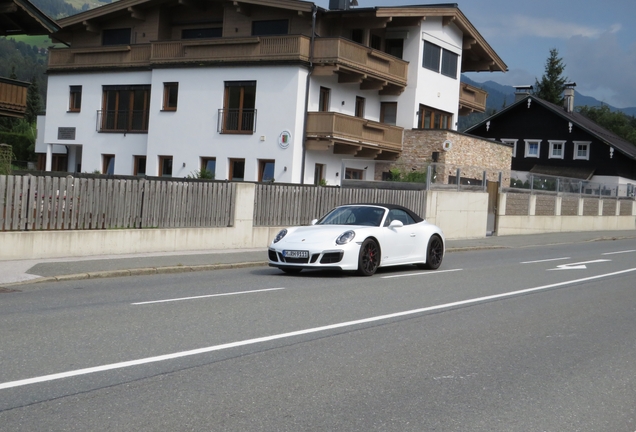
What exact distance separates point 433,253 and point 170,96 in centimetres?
2228

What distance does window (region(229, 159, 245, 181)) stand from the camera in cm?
3468

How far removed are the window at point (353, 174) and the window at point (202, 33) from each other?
1176 cm

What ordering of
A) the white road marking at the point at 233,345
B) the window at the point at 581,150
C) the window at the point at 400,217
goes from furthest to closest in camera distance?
the window at the point at 581,150, the window at the point at 400,217, the white road marking at the point at 233,345

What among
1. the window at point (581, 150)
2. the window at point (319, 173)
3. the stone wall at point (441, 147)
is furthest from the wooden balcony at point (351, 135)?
the window at point (581, 150)

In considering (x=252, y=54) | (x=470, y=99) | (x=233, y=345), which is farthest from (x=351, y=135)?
(x=233, y=345)

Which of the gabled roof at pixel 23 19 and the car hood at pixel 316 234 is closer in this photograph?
the car hood at pixel 316 234

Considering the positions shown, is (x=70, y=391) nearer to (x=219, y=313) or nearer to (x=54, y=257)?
(x=219, y=313)

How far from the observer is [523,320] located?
1044 cm

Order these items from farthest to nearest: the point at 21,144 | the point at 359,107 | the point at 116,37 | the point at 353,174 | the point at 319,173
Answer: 1. the point at 21,144
2. the point at 116,37
3. the point at 359,107
4. the point at 319,173
5. the point at 353,174

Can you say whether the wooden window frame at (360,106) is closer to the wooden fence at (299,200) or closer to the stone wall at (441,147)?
the stone wall at (441,147)

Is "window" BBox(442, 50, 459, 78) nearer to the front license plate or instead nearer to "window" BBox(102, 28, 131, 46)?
"window" BBox(102, 28, 131, 46)

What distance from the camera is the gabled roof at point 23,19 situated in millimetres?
24625

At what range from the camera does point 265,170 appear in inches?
1350

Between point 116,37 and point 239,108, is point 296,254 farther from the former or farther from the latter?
point 116,37
